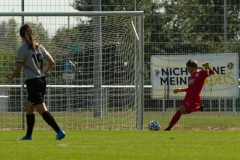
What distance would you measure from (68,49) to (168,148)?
7.63m

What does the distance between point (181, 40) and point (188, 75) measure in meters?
1.26

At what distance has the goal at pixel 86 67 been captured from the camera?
16344mm

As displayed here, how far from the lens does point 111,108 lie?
1652 cm

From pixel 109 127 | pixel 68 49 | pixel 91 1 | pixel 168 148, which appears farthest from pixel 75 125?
pixel 168 148

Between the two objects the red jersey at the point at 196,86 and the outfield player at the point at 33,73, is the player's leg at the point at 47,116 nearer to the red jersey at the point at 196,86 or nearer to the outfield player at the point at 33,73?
the outfield player at the point at 33,73

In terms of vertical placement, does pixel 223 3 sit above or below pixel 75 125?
above

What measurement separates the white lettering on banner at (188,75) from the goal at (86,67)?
1.21m

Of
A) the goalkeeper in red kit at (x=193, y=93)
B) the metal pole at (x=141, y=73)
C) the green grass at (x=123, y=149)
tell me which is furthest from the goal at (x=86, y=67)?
the green grass at (x=123, y=149)

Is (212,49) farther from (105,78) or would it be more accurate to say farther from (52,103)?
(52,103)

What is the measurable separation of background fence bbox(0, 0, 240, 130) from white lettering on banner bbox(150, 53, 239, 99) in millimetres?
197

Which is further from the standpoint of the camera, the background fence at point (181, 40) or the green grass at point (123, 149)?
the background fence at point (181, 40)

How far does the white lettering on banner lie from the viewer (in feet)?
57.5

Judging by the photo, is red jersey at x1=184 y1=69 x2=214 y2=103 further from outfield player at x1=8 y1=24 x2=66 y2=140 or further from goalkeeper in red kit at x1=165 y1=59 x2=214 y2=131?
outfield player at x1=8 y1=24 x2=66 y2=140

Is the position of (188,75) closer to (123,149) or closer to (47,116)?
(47,116)
